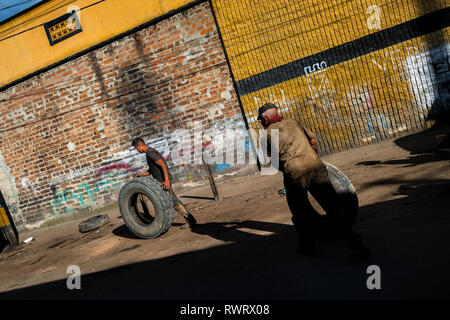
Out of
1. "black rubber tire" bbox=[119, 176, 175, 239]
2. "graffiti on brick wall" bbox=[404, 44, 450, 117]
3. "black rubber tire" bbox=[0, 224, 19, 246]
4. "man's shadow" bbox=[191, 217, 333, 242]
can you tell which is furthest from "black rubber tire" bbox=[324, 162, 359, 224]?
"black rubber tire" bbox=[0, 224, 19, 246]

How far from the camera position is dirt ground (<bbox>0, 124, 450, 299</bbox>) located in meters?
2.93

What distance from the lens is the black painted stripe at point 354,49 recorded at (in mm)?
8586

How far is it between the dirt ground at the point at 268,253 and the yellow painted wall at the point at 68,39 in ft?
17.9

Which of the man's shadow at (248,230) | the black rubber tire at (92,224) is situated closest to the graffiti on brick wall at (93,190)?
the black rubber tire at (92,224)

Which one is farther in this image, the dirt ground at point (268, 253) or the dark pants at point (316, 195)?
the dark pants at point (316, 195)

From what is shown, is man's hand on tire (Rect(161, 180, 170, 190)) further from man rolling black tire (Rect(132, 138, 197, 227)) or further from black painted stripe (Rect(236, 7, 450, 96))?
black painted stripe (Rect(236, 7, 450, 96))

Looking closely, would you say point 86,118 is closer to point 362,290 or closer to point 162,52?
point 162,52

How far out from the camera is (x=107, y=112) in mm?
10070

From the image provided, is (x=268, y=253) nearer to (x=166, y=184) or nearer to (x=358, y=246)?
(x=358, y=246)

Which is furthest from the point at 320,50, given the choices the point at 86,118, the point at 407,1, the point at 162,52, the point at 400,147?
the point at 86,118

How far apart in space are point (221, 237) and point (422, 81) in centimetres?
717

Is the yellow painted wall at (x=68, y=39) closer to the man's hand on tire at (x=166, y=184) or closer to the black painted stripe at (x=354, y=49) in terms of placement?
the black painted stripe at (x=354, y=49)

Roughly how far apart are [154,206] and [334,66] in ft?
20.4

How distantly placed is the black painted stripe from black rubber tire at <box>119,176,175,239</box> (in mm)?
4622
